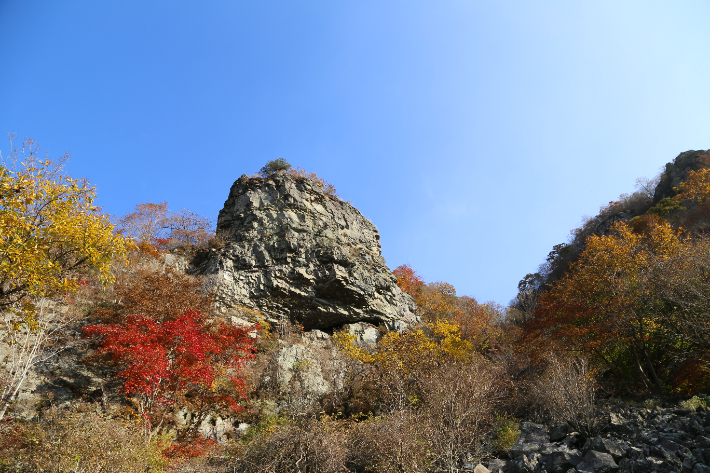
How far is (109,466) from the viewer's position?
584 cm

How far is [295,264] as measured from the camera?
67.4 ft

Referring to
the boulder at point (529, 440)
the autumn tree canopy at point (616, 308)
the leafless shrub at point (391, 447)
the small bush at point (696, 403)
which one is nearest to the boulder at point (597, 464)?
the boulder at point (529, 440)

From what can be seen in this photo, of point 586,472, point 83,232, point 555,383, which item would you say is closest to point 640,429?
point 555,383

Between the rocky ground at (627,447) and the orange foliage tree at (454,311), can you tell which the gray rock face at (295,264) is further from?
the rocky ground at (627,447)

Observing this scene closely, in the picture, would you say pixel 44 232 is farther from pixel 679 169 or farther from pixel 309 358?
pixel 679 169

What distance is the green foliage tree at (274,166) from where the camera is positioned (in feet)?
84.5

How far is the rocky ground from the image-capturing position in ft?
18.6

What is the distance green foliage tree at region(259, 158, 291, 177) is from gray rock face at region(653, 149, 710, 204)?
3208 cm

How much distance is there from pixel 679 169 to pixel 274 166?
3521 cm

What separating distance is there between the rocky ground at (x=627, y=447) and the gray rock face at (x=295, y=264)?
43.4 feet

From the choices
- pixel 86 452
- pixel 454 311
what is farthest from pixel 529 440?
pixel 454 311

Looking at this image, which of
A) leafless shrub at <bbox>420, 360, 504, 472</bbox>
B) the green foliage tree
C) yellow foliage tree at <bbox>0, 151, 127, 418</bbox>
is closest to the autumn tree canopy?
leafless shrub at <bbox>420, 360, 504, 472</bbox>

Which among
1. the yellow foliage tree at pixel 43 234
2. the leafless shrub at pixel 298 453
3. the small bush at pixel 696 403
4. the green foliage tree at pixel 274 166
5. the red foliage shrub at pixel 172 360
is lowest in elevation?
the leafless shrub at pixel 298 453

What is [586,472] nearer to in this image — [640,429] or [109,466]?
[640,429]
